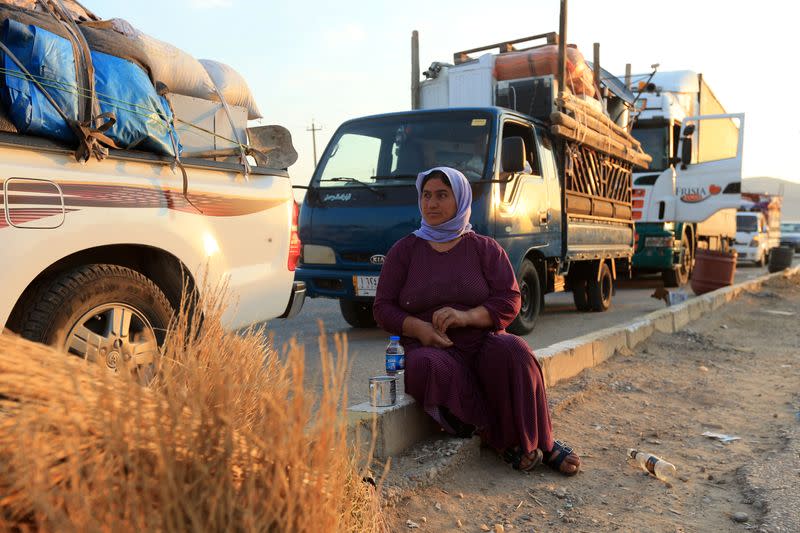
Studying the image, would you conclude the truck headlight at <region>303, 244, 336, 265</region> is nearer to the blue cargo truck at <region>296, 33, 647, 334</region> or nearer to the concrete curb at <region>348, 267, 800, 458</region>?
the blue cargo truck at <region>296, 33, 647, 334</region>

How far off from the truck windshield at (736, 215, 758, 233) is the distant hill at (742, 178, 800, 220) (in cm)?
10109

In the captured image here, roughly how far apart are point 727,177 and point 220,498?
14.1m

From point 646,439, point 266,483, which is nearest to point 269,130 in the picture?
point 646,439

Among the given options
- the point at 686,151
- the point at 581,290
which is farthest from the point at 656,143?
the point at 581,290

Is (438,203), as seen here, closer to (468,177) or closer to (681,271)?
(468,177)

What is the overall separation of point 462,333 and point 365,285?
143 inches

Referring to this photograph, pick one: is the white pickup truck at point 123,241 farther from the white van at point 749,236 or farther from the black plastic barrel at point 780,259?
the white van at point 749,236

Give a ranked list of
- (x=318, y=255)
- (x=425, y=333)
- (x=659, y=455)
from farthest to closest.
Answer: (x=318, y=255) < (x=659, y=455) < (x=425, y=333)

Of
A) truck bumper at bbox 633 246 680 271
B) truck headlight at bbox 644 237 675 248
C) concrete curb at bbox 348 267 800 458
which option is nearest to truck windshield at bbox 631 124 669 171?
truck headlight at bbox 644 237 675 248

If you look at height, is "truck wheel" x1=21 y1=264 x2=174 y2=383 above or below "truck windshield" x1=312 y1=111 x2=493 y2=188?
below

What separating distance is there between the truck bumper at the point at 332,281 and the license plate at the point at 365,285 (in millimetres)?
29

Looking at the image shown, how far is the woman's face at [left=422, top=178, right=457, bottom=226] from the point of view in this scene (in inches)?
149

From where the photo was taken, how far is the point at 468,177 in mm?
7223

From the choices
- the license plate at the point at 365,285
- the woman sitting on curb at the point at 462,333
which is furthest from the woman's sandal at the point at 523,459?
the license plate at the point at 365,285
